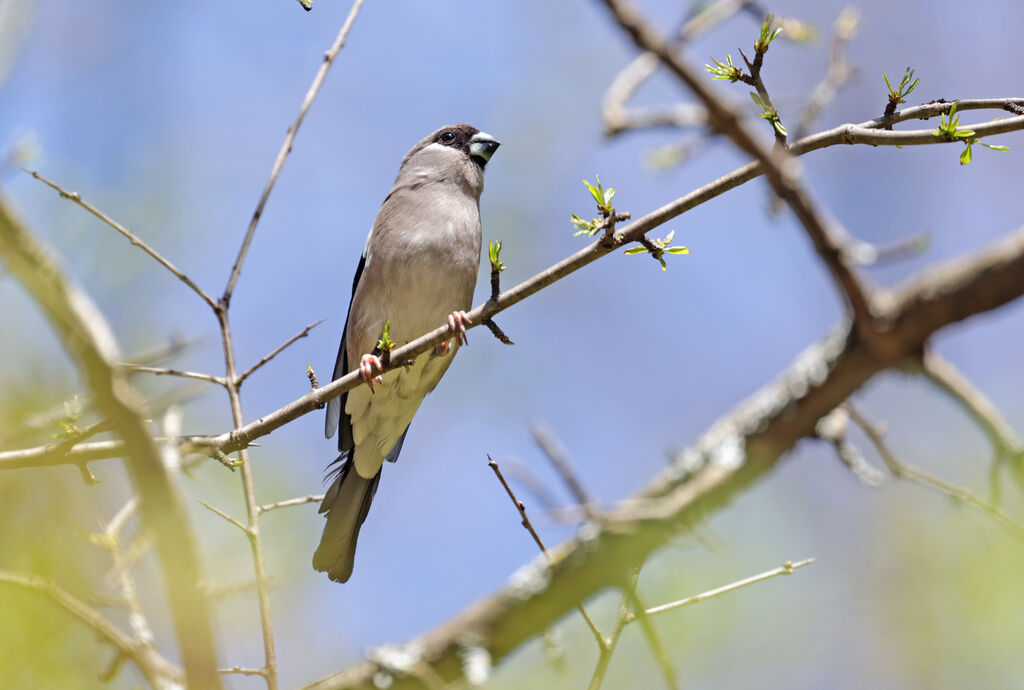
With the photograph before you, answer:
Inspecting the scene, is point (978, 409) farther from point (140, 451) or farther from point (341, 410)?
point (341, 410)

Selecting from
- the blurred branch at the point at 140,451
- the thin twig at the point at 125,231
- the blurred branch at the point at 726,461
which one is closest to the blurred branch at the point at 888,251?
the blurred branch at the point at 726,461

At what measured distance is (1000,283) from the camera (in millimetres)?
1568

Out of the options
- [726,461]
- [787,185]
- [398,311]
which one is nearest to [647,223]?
[726,461]

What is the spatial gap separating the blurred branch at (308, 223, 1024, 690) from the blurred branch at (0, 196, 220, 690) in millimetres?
784

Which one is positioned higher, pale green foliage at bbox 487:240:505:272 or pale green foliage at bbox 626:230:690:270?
pale green foliage at bbox 487:240:505:272

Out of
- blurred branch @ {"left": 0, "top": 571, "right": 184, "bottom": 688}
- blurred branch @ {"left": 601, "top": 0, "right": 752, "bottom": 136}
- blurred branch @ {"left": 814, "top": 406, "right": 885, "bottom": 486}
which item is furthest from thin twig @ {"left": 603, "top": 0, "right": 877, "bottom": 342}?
blurred branch @ {"left": 0, "top": 571, "right": 184, "bottom": 688}

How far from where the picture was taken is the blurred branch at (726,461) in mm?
1589

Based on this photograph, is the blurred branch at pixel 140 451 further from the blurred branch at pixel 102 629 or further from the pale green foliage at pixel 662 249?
the pale green foliage at pixel 662 249

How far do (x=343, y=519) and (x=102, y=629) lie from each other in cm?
275

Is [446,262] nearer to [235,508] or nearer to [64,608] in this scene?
[235,508]

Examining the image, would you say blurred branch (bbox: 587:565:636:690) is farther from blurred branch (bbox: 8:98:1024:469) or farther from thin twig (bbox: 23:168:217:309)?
thin twig (bbox: 23:168:217:309)

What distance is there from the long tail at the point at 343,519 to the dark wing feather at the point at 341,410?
0.27 m

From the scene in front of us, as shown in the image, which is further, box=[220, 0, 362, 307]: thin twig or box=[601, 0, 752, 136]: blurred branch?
box=[220, 0, 362, 307]: thin twig

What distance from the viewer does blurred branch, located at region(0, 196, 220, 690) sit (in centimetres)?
150
